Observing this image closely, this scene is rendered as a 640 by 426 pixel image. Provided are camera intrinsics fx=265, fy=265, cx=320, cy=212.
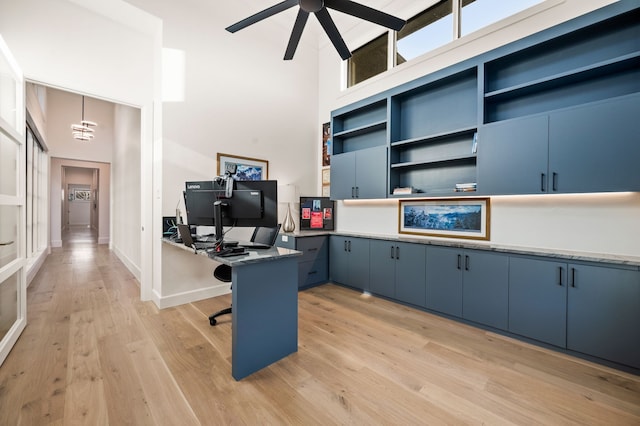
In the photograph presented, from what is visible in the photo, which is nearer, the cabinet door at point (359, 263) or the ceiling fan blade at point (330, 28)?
the ceiling fan blade at point (330, 28)

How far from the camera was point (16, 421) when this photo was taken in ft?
4.98

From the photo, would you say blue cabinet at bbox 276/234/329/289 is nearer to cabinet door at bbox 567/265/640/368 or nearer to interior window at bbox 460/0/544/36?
cabinet door at bbox 567/265/640/368

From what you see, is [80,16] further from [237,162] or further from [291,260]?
[291,260]

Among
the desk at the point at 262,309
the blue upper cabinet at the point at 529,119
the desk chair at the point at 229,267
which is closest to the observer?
the desk at the point at 262,309

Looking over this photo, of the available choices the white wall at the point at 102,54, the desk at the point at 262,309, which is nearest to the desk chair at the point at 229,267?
the desk at the point at 262,309

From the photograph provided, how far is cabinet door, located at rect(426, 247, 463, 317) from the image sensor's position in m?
2.89

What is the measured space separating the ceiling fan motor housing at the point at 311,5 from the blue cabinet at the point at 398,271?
2655 mm

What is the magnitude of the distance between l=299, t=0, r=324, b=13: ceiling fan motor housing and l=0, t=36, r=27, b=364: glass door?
244cm

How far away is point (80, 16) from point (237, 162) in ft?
7.59

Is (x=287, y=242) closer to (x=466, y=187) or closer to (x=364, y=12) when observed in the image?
(x=466, y=187)

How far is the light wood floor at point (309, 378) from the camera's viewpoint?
5.24ft

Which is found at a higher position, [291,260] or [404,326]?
[291,260]

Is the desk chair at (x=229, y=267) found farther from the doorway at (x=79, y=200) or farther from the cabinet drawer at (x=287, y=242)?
the doorway at (x=79, y=200)

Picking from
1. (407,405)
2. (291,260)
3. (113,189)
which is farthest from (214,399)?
(113,189)
